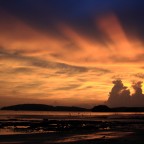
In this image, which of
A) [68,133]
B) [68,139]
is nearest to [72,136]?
[68,139]

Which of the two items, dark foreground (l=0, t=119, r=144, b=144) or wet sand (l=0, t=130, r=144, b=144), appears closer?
wet sand (l=0, t=130, r=144, b=144)

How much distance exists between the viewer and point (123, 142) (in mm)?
38625

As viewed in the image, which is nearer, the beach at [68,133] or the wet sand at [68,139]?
the wet sand at [68,139]

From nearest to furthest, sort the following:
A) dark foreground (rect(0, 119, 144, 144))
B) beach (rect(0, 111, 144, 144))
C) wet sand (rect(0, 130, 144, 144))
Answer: wet sand (rect(0, 130, 144, 144)), dark foreground (rect(0, 119, 144, 144)), beach (rect(0, 111, 144, 144))

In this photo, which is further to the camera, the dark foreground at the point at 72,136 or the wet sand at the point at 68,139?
the dark foreground at the point at 72,136

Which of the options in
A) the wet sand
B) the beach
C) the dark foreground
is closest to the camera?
the wet sand

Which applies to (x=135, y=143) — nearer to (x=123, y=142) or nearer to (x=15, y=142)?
(x=123, y=142)

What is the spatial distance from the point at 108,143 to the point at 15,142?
36.5ft

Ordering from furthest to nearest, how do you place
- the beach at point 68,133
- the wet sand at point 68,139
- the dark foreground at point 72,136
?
the beach at point 68,133, the dark foreground at point 72,136, the wet sand at point 68,139

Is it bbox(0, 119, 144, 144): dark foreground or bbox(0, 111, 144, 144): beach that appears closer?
bbox(0, 119, 144, 144): dark foreground

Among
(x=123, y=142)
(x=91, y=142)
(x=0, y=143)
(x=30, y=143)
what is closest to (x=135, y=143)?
(x=123, y=142)

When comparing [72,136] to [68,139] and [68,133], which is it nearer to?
[68,139]

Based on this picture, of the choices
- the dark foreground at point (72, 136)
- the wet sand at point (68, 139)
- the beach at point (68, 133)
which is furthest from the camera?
the beach at point (68, 133)

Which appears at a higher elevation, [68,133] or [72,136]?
[68,133]
